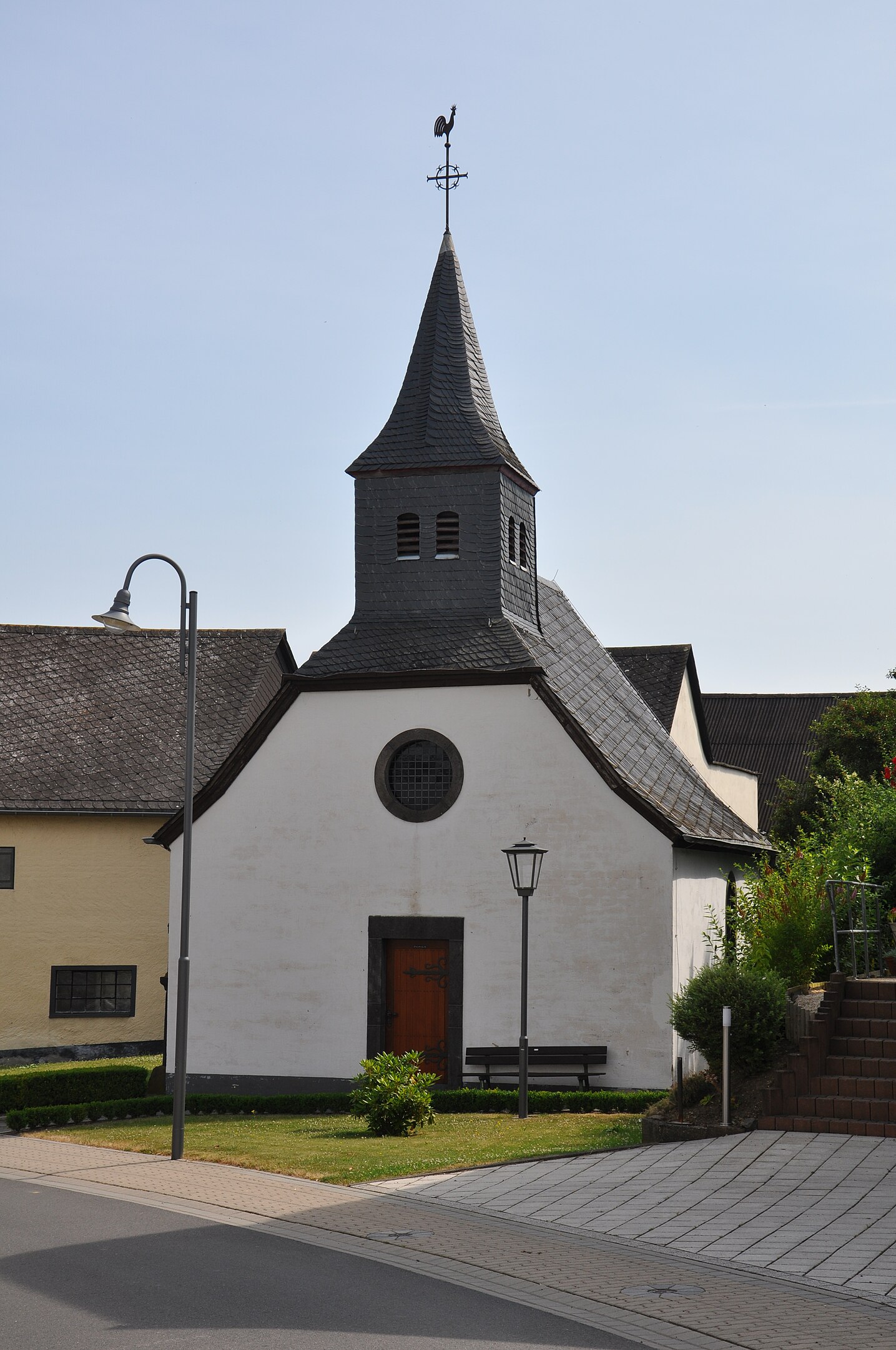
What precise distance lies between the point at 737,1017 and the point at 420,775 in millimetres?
7151

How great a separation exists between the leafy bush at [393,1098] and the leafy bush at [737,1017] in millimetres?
3162

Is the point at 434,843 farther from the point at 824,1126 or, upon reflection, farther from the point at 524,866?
the point at 824,1126

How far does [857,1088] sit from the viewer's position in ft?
48.5

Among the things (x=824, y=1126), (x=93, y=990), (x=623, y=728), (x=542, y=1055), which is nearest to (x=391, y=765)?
(x=623, y=728)

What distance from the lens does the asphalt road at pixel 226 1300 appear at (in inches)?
315

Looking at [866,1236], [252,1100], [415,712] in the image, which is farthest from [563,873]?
[866,1236]

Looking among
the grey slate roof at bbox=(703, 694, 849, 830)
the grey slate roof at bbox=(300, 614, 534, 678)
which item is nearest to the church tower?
the grey slate roof at bbox=(300, 614, 534, 678)

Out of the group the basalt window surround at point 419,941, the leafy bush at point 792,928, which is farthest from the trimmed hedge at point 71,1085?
the leafy bush at point 792,928

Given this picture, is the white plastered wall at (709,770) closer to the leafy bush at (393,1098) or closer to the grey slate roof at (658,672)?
the grey slate roof at (658,672)

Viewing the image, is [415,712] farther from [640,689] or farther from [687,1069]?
[640,689]

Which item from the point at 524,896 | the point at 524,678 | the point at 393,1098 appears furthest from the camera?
the point at 524,678

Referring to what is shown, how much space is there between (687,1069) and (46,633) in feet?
58.9

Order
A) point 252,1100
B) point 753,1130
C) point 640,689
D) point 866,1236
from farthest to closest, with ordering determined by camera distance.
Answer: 1. point 640,689
2. point 252,1100
3. point 753,1130
4. point 866,1236

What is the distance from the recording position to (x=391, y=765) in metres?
21.4
